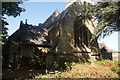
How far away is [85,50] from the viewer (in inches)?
882

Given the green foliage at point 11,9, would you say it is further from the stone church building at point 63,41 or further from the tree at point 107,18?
the tree at point 107,18

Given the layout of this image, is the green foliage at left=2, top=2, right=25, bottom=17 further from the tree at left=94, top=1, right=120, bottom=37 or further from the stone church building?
the tree at left=94, top=1, right=120, bottom=37

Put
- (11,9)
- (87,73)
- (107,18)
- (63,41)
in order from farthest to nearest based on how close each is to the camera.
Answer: (63,41)
(107,18)
(11,9)
(87,73)

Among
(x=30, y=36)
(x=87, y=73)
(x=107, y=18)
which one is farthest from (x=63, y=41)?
(x=87, y=73)

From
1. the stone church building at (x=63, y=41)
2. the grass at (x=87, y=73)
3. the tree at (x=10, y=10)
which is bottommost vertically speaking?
the grass at (x=87, y=73)

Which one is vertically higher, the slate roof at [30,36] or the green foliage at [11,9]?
the green foliage at [11,9]

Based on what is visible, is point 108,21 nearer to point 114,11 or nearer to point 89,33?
point 114,11

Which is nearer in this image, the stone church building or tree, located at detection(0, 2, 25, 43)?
tree, located at detection(0, 2, 25, 43)

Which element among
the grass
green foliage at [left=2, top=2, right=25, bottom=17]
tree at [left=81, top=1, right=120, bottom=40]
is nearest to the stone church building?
tree at [left=81, top=1, right=120, bottom=40]

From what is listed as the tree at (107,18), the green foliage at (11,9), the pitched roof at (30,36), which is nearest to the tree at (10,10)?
the green foliage at (11,9)

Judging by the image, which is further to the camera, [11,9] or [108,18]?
[108,18]

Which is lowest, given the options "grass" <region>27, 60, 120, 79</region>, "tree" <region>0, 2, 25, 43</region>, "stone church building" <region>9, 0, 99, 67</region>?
"grass" <region>27, 60, 120, 79</region>

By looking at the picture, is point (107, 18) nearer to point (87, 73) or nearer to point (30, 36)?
point (87, 73)

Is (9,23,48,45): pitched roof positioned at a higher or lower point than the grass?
higher
